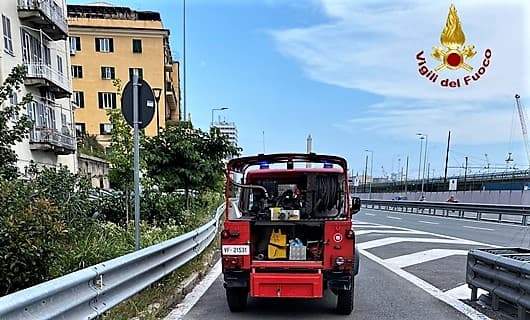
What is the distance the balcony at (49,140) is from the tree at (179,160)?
15.4m

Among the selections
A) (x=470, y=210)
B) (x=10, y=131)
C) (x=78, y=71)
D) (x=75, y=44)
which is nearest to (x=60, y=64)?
(x=78, y=71)

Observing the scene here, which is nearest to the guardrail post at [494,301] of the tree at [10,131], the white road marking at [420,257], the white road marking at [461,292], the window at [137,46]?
the white road marking at [461,292]

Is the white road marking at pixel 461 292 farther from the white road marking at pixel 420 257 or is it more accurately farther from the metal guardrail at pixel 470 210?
the metal guardrail at pixel 470 210

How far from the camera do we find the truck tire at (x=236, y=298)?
6.69 m

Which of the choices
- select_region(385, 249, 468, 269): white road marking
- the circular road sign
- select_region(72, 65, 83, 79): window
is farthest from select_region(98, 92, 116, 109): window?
the circular road sign

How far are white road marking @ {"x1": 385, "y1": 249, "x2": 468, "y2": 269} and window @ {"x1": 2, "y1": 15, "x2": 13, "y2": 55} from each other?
2318 centimetres

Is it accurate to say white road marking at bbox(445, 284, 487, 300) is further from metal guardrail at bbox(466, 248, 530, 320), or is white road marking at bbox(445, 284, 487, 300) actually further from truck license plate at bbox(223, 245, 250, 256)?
truck license plate at bbox(223, 245, 250, 256)

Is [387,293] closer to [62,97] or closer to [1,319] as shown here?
[1,319]

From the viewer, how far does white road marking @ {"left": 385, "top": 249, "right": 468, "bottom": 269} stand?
1104 cm

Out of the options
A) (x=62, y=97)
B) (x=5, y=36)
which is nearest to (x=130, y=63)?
(x=62, y=97)

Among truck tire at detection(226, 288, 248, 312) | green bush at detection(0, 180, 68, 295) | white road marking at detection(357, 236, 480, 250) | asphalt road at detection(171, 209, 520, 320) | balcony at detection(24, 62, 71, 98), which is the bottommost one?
white road marking at detection(357, 236, 480, 250)

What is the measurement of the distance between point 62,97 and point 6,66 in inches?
375

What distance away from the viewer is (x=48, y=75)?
31.5 metres

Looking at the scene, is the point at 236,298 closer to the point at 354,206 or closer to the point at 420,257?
the point at 354,206
